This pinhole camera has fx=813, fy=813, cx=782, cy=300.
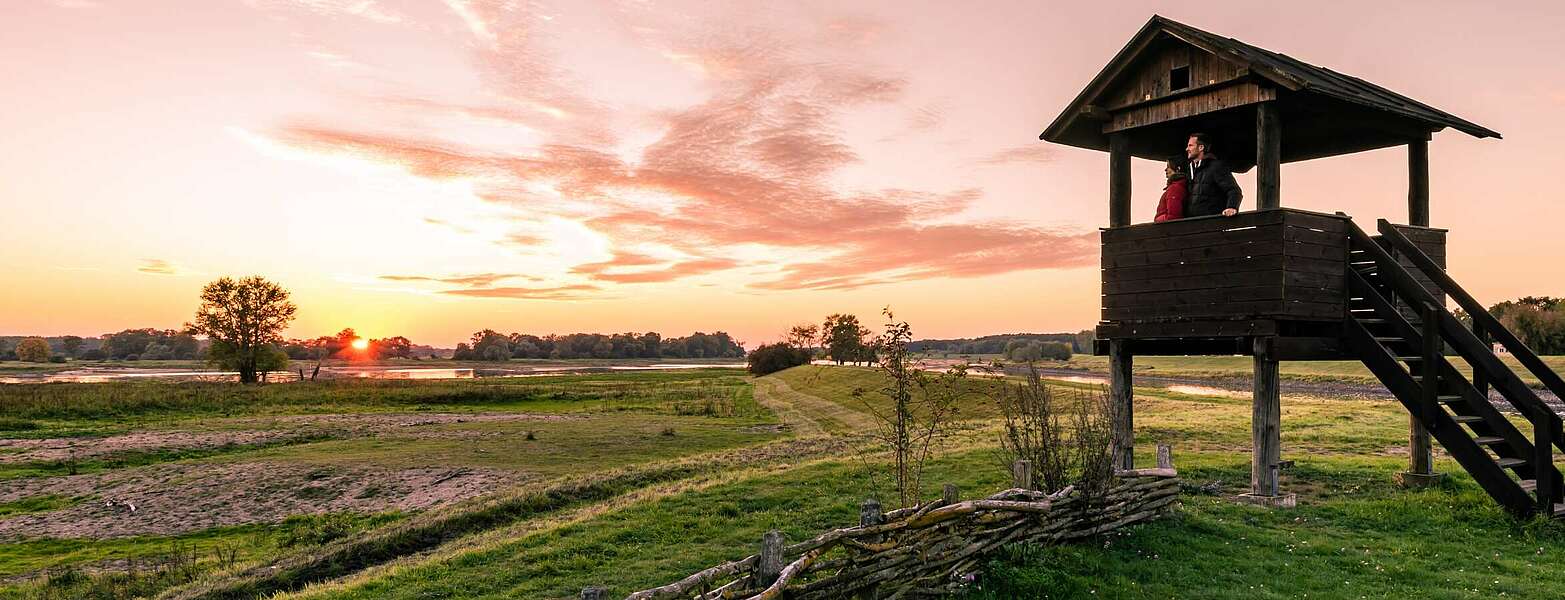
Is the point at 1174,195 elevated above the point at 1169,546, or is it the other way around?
the point at 1174,195

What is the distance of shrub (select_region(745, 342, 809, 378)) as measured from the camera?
109 m

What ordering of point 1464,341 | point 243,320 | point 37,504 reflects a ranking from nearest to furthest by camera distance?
1. point 1464,341
2. point 37,504
3. point 243,320

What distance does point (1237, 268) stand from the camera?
481 inches

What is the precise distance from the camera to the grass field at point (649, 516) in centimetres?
957

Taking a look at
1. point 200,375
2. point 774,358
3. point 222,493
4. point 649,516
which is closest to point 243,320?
point 200,375

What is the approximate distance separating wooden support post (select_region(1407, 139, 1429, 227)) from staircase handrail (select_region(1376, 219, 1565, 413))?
1.82m

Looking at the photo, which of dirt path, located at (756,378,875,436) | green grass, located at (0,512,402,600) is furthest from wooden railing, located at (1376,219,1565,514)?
dirt path, located at (756,378,875,436)

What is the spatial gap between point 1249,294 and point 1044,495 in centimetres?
486

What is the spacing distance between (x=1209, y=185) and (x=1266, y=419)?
12.1 feet

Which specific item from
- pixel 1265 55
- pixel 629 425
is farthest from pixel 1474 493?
Result: pixel 629 425

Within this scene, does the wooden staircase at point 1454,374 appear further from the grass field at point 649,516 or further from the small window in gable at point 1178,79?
the small window in gable at point 1178,79

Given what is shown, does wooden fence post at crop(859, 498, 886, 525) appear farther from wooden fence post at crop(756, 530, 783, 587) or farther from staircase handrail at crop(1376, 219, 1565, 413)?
staircase handrail at crop(1376, 219, 1565, 413)

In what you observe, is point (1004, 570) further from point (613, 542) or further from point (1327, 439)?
point (1327, 439)

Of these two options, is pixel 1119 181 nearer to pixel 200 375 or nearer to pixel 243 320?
pixel 243 320
